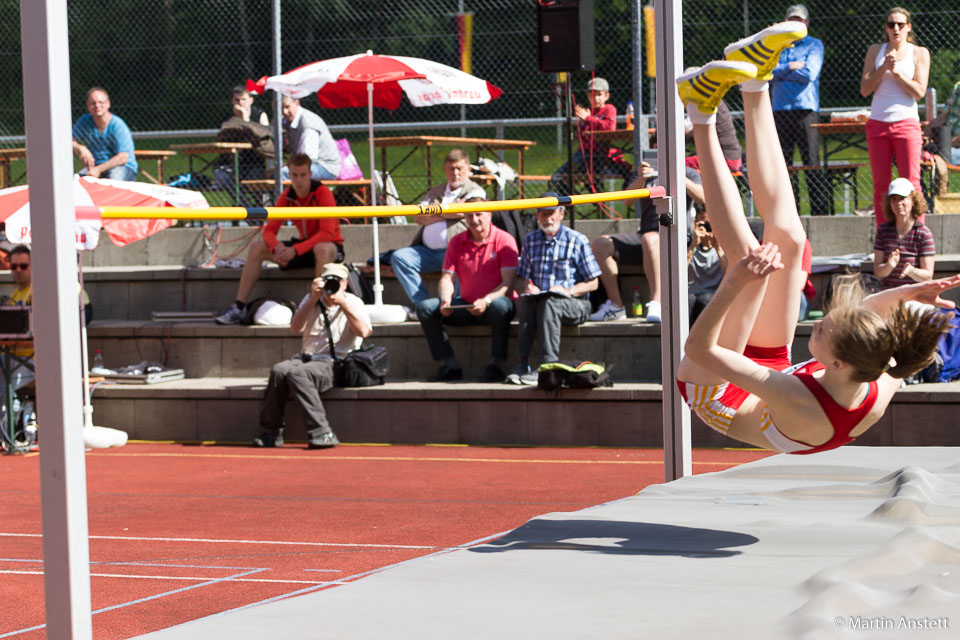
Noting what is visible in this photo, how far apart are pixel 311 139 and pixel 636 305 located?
3.31 metres

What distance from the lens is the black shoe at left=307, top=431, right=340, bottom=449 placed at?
791 centimetres

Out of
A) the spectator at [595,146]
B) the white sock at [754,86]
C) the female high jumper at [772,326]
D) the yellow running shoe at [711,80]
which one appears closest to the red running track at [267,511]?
the female high jumper at [772,326]

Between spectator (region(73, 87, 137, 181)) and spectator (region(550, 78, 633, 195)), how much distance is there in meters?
3.47

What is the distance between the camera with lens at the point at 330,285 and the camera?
7832mm

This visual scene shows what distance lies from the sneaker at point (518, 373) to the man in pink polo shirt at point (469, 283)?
199 millimetres

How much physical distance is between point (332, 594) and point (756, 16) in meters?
8.32

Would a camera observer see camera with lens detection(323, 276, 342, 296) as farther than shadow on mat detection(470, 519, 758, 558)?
Yes

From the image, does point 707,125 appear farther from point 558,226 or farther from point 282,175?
point 282,175

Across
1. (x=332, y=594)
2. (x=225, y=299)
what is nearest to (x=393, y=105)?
(x=225, y=299)

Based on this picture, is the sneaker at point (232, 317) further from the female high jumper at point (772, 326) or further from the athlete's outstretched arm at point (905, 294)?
the athlete's outstretched arm at point (905, 294)

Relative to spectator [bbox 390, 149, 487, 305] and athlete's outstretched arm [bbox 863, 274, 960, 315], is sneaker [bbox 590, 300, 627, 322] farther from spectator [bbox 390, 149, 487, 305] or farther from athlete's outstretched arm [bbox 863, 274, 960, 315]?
athlete's outstretched arm [bbox 863, 274, 960, 315]

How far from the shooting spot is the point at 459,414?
798 centimetres

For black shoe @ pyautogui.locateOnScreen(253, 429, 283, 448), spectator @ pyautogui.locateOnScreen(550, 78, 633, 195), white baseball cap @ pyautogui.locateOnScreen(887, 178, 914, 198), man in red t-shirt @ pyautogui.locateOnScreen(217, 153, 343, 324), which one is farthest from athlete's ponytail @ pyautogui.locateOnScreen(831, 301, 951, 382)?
spectator @ pyautogui.locateOnScreen(550, 78, 633, 195)

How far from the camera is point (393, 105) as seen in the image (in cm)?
988
